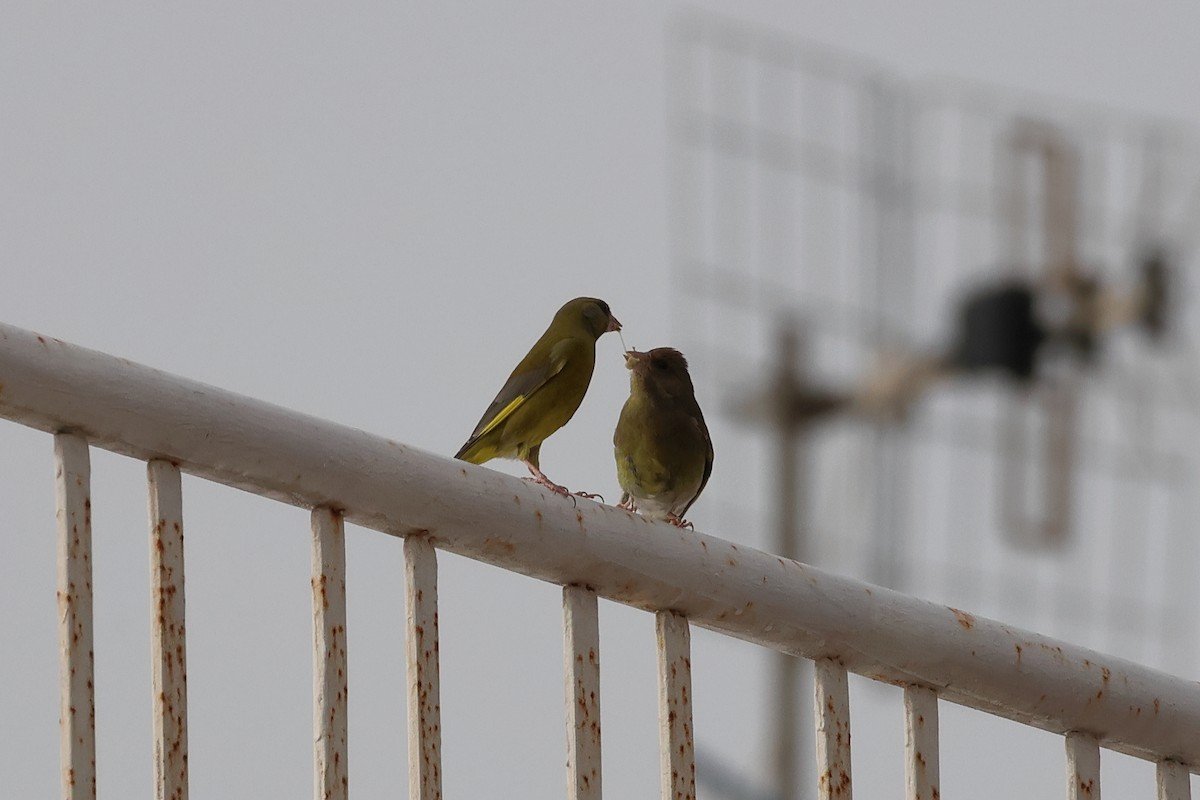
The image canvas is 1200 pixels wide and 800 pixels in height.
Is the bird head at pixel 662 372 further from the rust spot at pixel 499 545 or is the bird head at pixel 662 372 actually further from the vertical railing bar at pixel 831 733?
the rust spot at pixel 499 545

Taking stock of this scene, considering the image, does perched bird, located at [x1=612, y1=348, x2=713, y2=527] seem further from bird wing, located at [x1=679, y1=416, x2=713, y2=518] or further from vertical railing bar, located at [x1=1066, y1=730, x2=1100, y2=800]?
vertical railing bar, located at [x1=1066, y1=730, x2=1100, y2=800]

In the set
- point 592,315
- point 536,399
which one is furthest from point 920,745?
point 592,315

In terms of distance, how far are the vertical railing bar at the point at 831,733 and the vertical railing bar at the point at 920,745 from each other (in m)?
0.11

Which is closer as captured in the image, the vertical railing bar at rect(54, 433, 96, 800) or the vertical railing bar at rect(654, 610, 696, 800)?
the vertical railing bar at rect(54, 433, 96, 800)

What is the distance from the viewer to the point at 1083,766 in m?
2.92

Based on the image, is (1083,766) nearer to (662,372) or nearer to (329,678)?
(329,678)

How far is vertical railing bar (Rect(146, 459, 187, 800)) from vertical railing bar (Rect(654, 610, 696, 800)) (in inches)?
24.4

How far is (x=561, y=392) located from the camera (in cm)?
511

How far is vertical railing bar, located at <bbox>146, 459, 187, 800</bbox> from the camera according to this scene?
2125 millimetres

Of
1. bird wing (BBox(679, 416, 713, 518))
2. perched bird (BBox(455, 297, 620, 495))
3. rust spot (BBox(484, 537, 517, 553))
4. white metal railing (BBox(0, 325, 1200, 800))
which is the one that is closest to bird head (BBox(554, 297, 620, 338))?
perched bird (BBox(455, 297, 620, 495))

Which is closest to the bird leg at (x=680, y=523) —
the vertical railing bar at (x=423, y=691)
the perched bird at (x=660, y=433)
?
the perched bird at (x=660, y=433)

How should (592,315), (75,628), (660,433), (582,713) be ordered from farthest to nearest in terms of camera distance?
(592,315) < (660,433) < (582,713) < (75,628)

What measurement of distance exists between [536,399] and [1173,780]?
2.31m

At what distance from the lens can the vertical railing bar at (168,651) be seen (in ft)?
6.97
